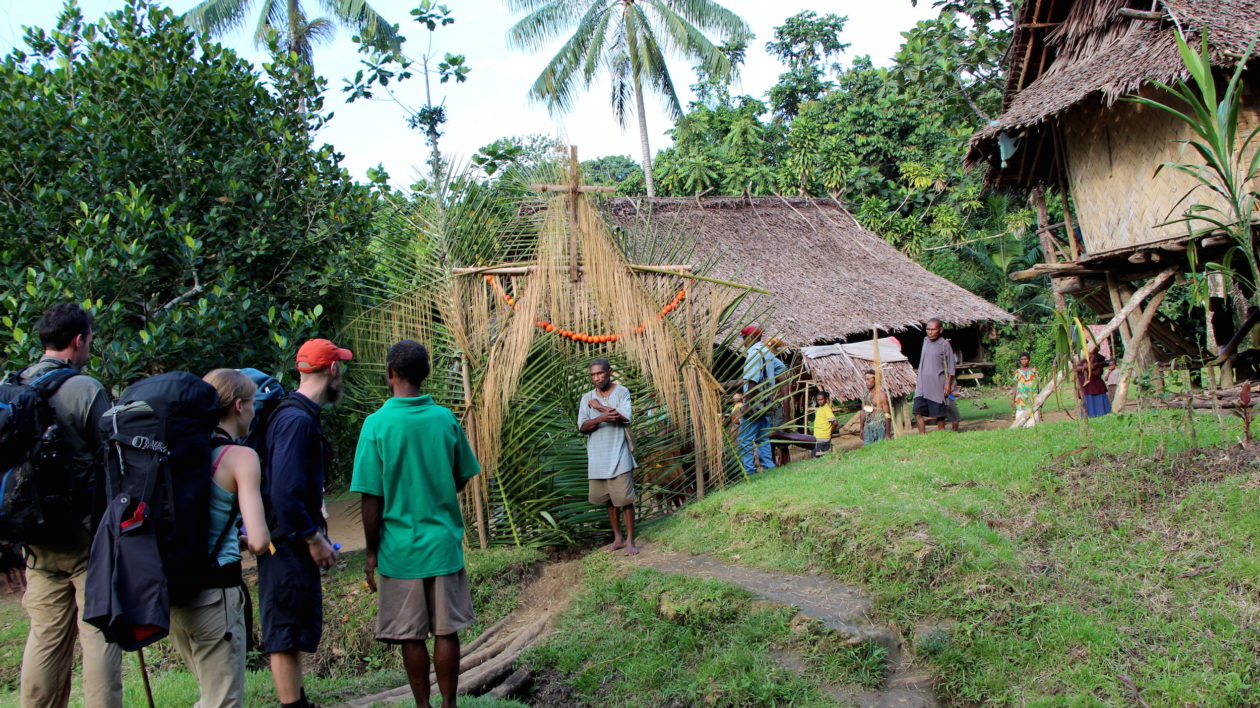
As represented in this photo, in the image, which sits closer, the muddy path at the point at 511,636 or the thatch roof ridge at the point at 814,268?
the muddy path at the point at 511,636

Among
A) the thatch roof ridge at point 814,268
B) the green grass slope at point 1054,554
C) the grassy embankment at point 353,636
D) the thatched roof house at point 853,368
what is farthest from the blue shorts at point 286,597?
the thatch roof ridge at point 814,268

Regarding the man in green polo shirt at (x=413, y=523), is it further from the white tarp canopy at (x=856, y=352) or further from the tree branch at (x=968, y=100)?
the tree branch at (x=968, y=100)

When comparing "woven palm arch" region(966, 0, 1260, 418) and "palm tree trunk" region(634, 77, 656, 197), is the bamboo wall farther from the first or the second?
"palm tree trunk" region(634, 77, 656, 197)

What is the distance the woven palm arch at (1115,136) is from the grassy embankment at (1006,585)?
297 centimetres

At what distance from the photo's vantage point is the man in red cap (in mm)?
3559

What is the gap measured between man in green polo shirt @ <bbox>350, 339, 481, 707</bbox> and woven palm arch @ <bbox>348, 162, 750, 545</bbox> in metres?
3.12

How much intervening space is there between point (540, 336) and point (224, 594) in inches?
165

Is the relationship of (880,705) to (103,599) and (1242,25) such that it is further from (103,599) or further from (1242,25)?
(1242,25)

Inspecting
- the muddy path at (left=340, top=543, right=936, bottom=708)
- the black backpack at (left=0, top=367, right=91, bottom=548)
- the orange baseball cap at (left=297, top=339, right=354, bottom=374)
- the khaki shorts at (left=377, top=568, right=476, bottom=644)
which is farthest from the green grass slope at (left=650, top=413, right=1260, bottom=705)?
the black backpack at (left=0, top=367, right=91, bottom=548)

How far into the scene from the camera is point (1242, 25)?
27.7ft

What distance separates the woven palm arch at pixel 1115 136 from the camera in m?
8.88

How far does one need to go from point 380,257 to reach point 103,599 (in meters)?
5.23

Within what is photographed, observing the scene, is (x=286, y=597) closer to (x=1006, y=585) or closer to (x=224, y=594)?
(x=224, y=594)

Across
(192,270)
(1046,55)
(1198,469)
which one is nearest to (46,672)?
(192,270)
